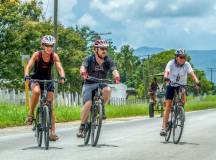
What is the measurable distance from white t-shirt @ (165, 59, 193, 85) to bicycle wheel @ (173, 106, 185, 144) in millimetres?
547

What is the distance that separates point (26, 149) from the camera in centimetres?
1130

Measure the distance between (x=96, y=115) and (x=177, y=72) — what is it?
6.95 feet

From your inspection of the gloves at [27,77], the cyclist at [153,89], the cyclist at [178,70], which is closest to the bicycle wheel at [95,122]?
the gloves at [27,77]

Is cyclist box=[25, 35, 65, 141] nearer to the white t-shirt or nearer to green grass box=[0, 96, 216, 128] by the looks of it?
the white t-shirt

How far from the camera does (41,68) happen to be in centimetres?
1134

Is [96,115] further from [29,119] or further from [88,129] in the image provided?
[29,119]

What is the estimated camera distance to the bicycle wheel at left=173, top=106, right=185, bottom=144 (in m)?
12.6

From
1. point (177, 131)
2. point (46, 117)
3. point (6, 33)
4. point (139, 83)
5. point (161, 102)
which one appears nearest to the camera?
point (46, 117)

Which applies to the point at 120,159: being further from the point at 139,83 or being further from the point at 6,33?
the point at 139,83

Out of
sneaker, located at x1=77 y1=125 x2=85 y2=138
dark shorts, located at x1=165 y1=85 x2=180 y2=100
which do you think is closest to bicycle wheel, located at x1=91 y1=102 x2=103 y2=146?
sneaker, located at x1=77 y1=125 x2=85 y2=138

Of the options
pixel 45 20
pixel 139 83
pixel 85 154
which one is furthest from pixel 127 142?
pixel 139 83

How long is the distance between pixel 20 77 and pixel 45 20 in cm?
1554

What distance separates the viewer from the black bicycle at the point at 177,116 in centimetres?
1263

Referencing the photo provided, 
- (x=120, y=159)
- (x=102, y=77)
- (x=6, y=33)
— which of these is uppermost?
(x=6, y=33)
